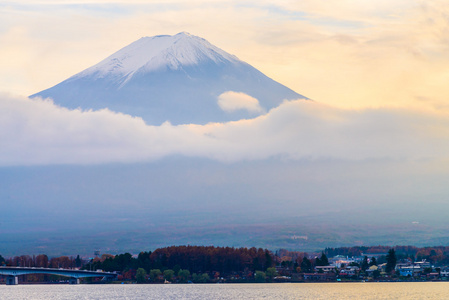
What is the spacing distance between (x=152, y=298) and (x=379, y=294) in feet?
126

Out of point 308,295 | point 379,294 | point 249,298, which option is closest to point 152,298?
point 249,298

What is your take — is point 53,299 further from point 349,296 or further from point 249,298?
point 349,296

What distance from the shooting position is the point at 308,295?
157750 millimetres

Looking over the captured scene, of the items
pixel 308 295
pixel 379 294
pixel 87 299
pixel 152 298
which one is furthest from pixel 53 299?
pixel 379 294

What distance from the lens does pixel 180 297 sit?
156m

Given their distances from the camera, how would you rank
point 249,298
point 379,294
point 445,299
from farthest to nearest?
point 379,294, point 249,298, point 445,299

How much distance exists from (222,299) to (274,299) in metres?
8.10

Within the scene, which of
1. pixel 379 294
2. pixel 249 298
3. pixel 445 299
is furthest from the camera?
pixel 379 294

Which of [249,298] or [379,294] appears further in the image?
[379,294]

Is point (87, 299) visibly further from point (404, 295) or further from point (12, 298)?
point (404, 295)

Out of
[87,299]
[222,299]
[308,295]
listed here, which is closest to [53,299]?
[87,299]

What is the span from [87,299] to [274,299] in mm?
31026

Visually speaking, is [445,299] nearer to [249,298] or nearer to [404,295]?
[404,295]

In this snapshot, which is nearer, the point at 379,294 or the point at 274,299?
the point at 274,299
